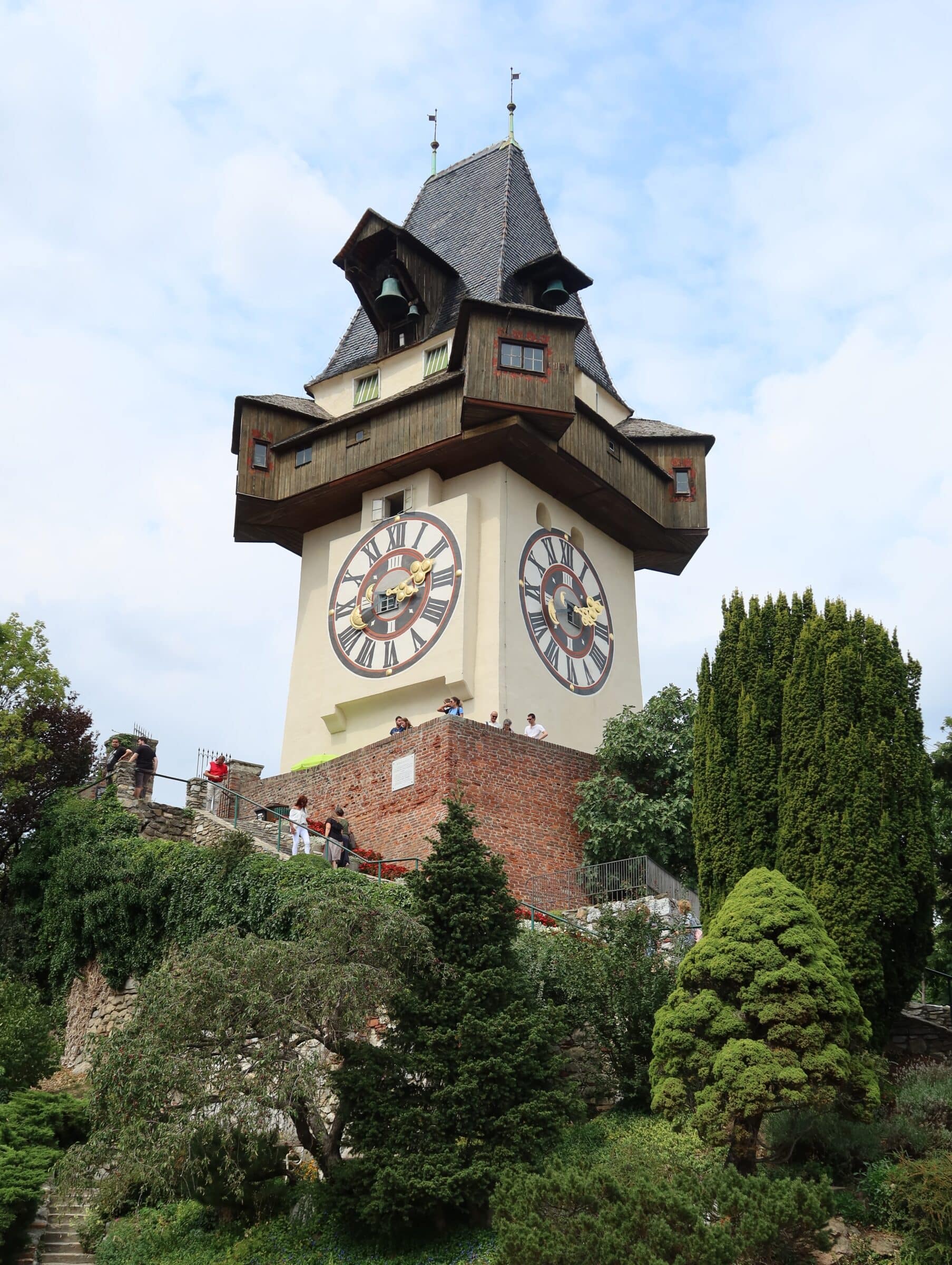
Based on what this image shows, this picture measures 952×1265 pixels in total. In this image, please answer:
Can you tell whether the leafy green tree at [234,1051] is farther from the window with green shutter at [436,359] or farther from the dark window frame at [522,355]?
the window with green shutter at [436,359]

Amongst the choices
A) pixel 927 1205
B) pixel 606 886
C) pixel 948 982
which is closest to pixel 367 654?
pixel 606 886

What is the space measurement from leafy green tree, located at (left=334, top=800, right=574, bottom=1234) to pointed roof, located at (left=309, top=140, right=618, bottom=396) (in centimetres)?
1710

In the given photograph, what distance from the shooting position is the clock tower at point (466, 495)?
26703mm

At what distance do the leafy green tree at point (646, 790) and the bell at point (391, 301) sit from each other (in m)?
10.5

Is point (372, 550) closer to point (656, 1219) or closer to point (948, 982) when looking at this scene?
point (948, 982)

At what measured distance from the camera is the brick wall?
22.7 metres

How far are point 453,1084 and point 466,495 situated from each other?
1522 centimetres

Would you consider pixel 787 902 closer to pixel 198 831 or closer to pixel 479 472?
pixel 198 831

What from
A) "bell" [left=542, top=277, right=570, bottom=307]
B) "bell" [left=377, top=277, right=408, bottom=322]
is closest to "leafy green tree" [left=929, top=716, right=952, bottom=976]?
"bell" [left=542, top=277, right=570, bottom=307]

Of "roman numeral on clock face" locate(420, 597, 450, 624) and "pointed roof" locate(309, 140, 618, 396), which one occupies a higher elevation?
"pointed roof" locate(309, 140, 618, 396)

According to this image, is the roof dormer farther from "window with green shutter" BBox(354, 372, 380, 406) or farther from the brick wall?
the brick wall

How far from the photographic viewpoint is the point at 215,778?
86.0 ft

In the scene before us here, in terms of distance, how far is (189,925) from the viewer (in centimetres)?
2042

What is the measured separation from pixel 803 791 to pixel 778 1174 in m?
4.84
